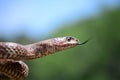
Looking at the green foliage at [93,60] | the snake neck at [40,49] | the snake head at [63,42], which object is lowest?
the snake neck at [40,49]

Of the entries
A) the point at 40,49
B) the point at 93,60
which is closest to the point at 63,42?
the point at 40,49

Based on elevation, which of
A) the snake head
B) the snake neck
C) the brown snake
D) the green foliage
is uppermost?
the green foliage

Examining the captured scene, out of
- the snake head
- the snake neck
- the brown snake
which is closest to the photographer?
the brown snake

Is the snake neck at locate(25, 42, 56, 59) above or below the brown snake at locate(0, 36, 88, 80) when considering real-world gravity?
above

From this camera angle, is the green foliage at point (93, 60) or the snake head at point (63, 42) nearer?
the snake head at point (63, 42)

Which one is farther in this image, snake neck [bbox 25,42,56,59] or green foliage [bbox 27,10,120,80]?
green foliage [bbox 27,10,120,80]

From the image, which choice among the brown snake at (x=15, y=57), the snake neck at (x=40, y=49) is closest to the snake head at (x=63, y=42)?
the snake neck at (x=40, y=49)

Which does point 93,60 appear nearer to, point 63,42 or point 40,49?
point 63,42

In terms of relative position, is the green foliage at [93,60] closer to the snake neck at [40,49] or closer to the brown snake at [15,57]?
the snake neck at [40,49]

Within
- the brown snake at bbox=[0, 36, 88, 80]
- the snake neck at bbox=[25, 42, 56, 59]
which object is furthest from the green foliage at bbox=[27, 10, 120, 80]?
the brown snake at bbox=[0, 36, 88, 80]

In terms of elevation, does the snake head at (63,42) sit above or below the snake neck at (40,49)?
above

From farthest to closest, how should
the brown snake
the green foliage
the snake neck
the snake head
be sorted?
the green foliage → the snake head → the snake neck → the brown snake

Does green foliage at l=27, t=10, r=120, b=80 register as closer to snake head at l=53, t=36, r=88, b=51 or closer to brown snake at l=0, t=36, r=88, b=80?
snake head at l=53, t=36, r=88, b=51
